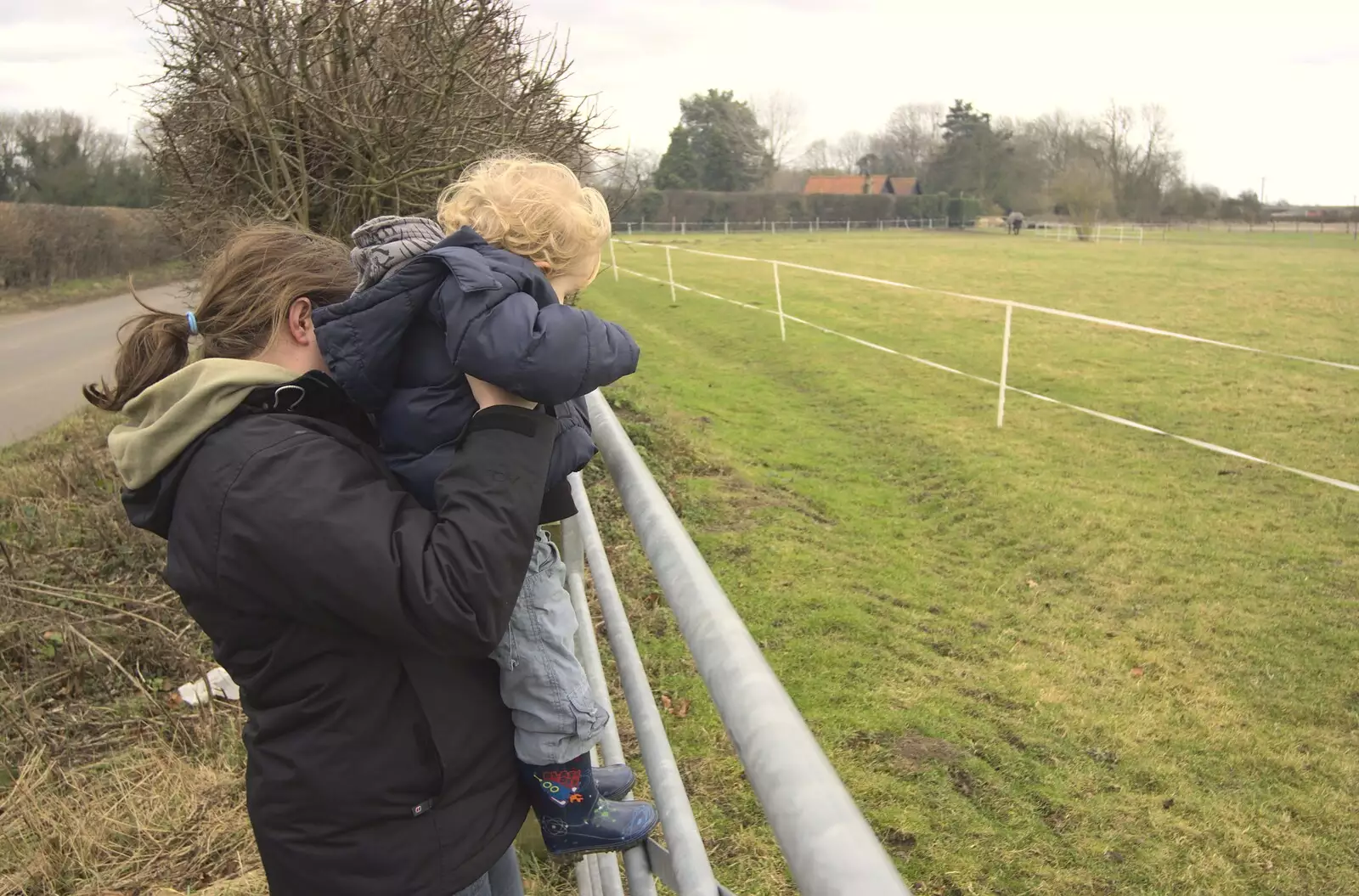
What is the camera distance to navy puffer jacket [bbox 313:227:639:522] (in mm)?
1334

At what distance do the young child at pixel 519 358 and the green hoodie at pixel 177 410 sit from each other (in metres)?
0.14

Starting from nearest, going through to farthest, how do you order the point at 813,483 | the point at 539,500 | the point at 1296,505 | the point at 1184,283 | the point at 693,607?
the point at 693,607, the point at 539,500, the point at 1296,505, the point at 813,483, the point at 1184,283

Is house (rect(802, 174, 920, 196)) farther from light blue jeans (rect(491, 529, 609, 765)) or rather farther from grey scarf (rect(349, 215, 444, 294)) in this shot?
light blue jeans (rect(491, 529, 609, 765))

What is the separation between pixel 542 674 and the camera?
1513 mm

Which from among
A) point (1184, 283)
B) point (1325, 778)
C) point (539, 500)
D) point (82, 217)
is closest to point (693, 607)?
point (539, 500)

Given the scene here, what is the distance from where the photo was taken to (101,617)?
14.8ft

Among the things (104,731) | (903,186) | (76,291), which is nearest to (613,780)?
(104,731)

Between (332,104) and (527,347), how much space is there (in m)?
5.18

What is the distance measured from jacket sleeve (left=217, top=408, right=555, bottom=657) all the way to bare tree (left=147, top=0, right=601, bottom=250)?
506 centimetres

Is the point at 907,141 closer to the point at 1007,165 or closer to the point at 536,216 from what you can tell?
the point at 1007,165

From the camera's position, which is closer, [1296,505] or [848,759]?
[848,759]

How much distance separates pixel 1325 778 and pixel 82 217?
90.2 ft

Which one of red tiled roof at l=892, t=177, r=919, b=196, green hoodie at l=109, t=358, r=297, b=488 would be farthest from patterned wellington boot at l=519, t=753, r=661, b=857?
red tiled roof at l=892, t=177, r=919, b=196

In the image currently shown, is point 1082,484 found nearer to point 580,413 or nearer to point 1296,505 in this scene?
point 1296,505
